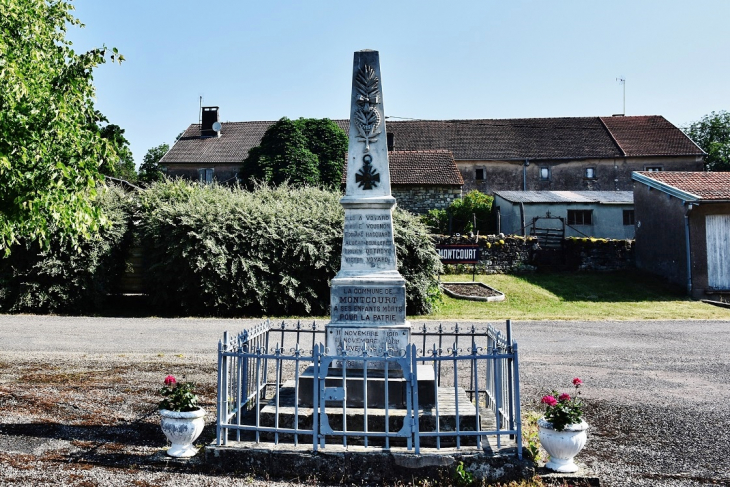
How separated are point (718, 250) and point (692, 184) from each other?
2821 mm

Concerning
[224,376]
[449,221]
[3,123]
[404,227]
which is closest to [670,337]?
[404,227]

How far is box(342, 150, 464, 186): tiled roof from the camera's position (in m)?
A: 32.2

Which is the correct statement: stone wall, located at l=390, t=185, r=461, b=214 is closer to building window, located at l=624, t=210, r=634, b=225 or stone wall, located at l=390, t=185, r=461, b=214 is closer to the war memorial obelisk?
building window, located at l=624, t=210, r=634, b=225

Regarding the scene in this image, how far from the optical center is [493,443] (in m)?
5.64

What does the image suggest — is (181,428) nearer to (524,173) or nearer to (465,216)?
(465,216)

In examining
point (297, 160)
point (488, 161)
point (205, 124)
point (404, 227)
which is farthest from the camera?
point (205, 124)

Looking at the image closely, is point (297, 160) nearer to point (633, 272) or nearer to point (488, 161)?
point (488, 161)

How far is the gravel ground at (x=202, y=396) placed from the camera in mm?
5199

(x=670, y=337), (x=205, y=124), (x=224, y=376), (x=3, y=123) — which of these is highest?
(x=205, y=124)

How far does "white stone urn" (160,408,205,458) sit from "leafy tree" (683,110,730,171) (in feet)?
197

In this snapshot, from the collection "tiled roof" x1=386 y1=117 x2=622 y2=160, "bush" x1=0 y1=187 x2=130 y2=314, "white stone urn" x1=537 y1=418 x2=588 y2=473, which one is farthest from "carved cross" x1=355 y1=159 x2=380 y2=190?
"tiled roof" x1=386 y1=117 x2=622 y2=160

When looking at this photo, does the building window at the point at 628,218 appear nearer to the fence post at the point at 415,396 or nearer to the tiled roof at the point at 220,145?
the tiled roof at the point at 220,145

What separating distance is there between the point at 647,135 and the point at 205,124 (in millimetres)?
31477

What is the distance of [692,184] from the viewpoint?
22266 mm
